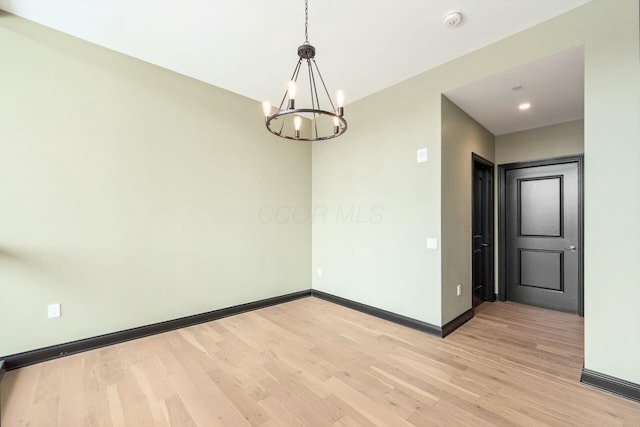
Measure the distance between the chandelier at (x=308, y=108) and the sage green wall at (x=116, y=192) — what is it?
0.55m

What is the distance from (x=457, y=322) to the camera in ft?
10.7

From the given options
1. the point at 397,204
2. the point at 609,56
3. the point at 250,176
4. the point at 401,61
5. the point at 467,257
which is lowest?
the point at 467,257

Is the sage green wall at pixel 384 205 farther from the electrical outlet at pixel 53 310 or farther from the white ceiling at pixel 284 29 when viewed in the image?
the electrical outlet at pixel 53 310

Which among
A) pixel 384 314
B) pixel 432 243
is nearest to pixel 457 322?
pixel 384 314

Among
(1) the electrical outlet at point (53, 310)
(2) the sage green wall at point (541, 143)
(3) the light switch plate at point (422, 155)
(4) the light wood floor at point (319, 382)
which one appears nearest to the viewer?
(4) the light wood floor at point (319, 382)

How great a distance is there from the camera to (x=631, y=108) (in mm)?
1979

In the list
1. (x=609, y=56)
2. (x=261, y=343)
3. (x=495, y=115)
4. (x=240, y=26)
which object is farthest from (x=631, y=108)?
(x=261, y=343)

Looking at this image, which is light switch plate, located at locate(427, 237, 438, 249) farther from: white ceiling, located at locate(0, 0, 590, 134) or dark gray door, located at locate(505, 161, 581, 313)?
dark gray door, located at locate(505, 161, 581, 313)

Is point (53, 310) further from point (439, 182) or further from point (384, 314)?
point (439, 182)

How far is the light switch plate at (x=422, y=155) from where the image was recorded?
3158 millimetres

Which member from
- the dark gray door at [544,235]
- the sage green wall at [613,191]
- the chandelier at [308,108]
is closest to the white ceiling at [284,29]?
the chandelier at [308,108]

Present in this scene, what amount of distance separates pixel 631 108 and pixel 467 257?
82.7 inches

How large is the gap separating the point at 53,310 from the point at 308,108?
3.36 meters

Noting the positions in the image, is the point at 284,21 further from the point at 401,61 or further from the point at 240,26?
the point at 401,61
